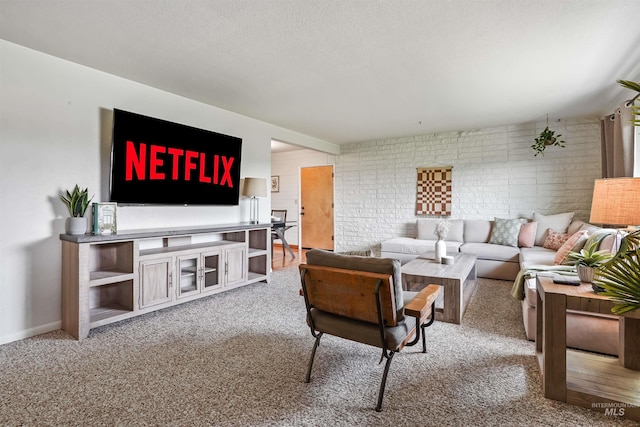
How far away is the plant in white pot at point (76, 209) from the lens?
99.1 inches

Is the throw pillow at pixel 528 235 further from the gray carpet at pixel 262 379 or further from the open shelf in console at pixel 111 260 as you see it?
the open shelf in console at pixel 111 260

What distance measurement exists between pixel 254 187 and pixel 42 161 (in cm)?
210

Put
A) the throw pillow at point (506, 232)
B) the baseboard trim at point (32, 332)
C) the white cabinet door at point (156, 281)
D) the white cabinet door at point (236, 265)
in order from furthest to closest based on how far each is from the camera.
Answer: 1. the throw pillow at point (506, 232)
2. the white cabinet door at point (236, 265)
3. the white cabinet door at point (156, 281)
4. the baseboard trim at point (32, 332)

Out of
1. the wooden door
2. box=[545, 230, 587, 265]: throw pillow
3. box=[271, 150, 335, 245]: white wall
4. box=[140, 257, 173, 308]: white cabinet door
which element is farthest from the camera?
box=[271, 150, 335, 245]: white wall

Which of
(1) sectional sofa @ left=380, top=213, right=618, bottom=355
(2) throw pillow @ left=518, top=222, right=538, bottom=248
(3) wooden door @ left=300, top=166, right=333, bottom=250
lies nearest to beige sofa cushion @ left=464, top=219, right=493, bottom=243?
(1) sectional sofa @ left=380, top=213, right=618, bottom=355

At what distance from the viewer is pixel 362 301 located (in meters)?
1.63

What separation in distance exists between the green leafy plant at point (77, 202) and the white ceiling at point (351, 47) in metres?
1.12

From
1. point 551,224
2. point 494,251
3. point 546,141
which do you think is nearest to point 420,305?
point 494,251

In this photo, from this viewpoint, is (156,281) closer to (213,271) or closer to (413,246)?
(213,271)

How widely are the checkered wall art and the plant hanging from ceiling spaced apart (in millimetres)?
1244

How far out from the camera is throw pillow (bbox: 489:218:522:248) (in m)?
4.54

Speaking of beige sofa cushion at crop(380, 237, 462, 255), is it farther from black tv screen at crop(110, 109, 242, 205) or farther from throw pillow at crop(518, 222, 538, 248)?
black tv screen at crop(110, 109, 242, 205)

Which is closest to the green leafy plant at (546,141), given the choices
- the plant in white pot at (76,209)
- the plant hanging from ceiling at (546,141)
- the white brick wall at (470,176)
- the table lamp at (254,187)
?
the plant hanging from ceiling at (546,141)

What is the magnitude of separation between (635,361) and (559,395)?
57 centimetres
